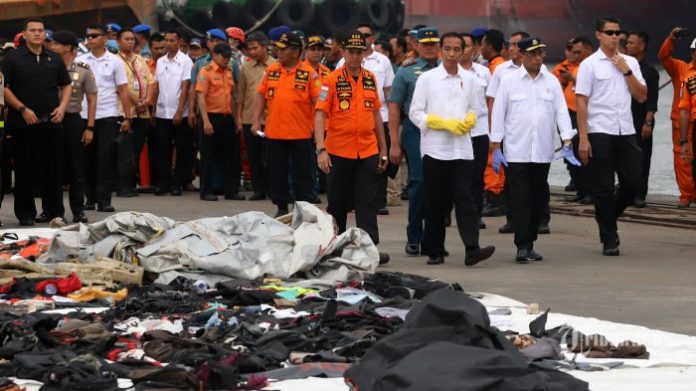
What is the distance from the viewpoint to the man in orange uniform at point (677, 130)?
59.6ft

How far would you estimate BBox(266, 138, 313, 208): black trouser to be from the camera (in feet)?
55.1

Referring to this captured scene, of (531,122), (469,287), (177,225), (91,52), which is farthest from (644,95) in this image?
(91,52)

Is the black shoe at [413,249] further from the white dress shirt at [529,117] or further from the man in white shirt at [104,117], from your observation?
the man in white shirt at [104,117]

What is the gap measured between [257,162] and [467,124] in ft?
23.4

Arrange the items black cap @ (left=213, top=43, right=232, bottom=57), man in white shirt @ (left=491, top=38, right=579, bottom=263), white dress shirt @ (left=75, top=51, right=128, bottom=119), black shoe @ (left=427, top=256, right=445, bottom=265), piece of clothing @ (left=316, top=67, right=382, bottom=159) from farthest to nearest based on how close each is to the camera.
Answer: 1. black cap @ (left=213, top=43, right=232, bottom=57)
2. white dress shirt @ (left=75, top=51, right=128, bottom=119)
3. man in white shirt @ (left=491, top=38, right=579, bottom=263)
4. piece of clothing @ (left=316, top=67, right=382, bottom=159)
5. black shoe @ (left=427, top=256, right=445, bottom=265)

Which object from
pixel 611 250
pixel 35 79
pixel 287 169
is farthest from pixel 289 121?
pixel 611 250

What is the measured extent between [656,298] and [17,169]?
25.1 feet

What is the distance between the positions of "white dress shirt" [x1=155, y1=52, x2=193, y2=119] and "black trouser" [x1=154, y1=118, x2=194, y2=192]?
14 centimetres

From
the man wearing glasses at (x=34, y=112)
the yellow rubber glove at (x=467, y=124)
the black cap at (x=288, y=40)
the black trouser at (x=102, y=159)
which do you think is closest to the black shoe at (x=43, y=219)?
the man wearing glasses at (x=34, y=112)

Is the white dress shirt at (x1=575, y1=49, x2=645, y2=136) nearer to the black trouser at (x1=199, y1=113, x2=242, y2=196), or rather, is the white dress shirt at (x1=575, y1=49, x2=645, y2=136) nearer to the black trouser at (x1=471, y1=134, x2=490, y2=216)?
the black trouser at (x1=471, y1=134, x2=490, y2=216)

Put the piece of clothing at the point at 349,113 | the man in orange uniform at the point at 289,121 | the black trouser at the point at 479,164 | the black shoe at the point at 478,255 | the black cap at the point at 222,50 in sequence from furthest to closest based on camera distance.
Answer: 1. the black cap at the point at 222,50
2. the man in orange uniform at the point at 289,121
3. the black trouser at the point at 479,164
4. the piece of clothing at the point at 349,113
5. the black shoe at the point at 478,255

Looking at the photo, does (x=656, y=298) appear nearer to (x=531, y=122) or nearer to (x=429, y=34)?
(x=531, y=122)

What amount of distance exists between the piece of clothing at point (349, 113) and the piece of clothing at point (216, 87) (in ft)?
20.9

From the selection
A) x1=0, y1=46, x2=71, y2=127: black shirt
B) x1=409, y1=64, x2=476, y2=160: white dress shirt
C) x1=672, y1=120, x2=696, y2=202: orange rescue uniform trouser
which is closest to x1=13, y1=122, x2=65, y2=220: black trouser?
x1=0, y1=46, x2=71, y2=127: black shirt
